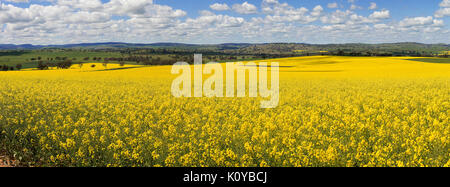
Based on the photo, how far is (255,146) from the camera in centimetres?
695
